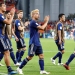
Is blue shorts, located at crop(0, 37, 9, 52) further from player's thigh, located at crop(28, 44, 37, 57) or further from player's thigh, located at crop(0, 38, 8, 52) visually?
player's thigh, located at crop(28, 44, 37, 57)

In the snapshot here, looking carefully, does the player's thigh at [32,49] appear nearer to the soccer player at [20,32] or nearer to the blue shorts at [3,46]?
the blue shorts at [3,46]

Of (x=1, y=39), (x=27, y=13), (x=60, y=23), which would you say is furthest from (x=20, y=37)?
(x=27, y=13)

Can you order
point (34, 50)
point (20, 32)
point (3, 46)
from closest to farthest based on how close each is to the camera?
point (3, 46) < point (34, 50) < point (20, 32)

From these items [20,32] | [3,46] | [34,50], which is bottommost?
[20,32]

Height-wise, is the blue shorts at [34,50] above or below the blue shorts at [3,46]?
below

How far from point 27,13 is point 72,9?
322 inches

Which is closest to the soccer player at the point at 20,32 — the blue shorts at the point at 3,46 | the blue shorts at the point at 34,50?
the blue shorts at the point at 34,50

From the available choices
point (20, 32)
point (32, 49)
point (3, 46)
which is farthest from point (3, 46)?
point (20, 32)

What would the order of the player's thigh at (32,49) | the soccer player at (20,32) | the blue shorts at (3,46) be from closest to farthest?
the blue shorts at (3,46) → the player's thigh at (32,49) → the soccer player at (20,32)

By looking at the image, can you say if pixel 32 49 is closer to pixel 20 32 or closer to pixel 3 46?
pixel 3 46

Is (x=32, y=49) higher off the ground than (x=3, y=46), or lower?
lower

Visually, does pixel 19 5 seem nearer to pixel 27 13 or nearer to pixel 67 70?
pixel 27 13

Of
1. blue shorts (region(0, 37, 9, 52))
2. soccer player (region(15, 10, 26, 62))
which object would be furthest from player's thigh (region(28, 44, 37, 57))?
soccer player (region(15, 10, 26, 62))

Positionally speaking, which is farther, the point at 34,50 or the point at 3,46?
the point at 34,50
